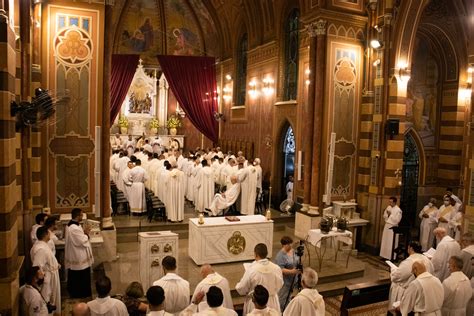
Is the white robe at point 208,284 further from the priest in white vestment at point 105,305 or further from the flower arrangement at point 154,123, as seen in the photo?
the flower arrangement at point 154,123

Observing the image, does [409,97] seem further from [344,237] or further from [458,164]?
[344,237]

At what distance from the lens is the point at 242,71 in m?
18.0

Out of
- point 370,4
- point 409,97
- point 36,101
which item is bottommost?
point 36,101

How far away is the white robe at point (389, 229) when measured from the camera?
10.5 meters

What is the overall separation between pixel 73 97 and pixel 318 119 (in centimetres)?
603

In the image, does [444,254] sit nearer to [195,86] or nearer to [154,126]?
[195,86]

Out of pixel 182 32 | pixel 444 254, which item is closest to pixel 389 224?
pixel 444 254

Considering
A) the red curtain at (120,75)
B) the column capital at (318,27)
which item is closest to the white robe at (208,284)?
the column capital at (318,27)

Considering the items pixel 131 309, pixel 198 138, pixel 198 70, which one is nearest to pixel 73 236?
pixel 131 309

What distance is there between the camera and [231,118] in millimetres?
18234

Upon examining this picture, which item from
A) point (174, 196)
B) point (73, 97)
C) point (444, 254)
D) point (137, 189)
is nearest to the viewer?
point (444, 254)

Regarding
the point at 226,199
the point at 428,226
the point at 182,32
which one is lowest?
the point at 428,226

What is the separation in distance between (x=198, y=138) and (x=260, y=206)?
819cm

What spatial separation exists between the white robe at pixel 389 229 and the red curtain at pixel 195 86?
9.54 metres
